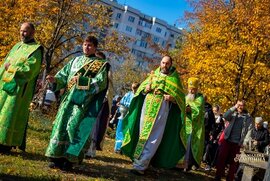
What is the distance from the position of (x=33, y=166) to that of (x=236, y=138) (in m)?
4.89

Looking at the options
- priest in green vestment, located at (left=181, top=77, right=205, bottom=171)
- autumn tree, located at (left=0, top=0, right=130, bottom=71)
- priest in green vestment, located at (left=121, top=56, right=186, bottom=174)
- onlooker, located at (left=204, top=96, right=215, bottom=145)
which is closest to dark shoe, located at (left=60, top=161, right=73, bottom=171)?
priest in green vestment, located at (left=121, top=56, right=186, bottom=174)

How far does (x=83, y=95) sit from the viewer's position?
688 centimetres

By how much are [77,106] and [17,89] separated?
1.15 metres

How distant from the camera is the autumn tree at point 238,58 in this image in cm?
1902

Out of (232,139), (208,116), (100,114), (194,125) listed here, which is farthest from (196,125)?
(100,114)

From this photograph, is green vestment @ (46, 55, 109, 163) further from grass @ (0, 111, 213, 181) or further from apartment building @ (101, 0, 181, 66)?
apartment building @ (101, 0, 181, 66)

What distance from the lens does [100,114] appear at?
8727mm

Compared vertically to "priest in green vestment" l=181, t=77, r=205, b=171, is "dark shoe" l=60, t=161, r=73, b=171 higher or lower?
lower

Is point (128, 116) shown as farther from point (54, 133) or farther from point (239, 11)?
point (239, 11)

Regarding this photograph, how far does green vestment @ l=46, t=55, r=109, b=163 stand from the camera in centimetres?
671

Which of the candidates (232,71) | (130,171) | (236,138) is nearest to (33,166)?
(130,171)

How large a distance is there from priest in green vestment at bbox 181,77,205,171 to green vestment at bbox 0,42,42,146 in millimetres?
3805

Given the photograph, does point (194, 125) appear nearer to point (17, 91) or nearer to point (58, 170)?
point (58, 170)

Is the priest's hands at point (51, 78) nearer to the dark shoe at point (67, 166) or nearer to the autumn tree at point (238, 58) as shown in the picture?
the dark shoe at point (67, 166)
